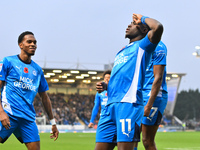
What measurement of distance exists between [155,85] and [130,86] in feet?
3.85

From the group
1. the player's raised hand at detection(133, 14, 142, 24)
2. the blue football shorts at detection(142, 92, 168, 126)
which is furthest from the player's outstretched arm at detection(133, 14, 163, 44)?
the blue football shorts at detection(142, 92, 168, 126)

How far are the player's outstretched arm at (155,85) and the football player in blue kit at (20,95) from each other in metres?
1.80

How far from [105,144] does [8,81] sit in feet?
6.41

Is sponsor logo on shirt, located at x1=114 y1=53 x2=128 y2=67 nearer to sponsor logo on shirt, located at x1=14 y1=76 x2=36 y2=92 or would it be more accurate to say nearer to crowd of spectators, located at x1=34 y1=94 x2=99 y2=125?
sponsor logo on shirt, located at x1=14 y1=76 x2=36 y2=92

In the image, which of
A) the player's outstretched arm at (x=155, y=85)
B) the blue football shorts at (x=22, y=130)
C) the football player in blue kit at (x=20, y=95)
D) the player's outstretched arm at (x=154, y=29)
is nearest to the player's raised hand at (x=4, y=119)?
the football player in blue kit at (x=20, y=95)

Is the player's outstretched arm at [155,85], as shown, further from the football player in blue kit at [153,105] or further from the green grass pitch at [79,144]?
the green grass pitch at [79,144]

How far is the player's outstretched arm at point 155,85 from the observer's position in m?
5.15

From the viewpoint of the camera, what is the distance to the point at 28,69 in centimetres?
580

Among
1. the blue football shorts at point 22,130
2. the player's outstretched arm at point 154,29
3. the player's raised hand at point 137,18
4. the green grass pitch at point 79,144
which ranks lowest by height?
the green grass pitch at point 79,144

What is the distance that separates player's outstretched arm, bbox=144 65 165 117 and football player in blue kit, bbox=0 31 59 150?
1797mm

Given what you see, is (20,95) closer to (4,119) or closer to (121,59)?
(4,119)

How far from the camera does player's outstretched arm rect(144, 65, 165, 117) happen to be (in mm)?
5148

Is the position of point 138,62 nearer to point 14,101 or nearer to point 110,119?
point 110,119

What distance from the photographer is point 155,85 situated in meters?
5.43
